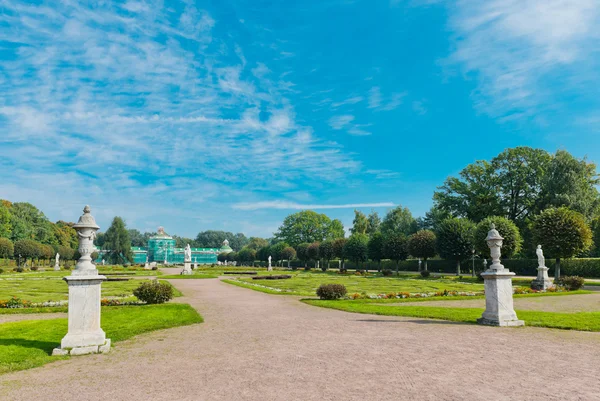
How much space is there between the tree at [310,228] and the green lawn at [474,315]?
8709 centimetres

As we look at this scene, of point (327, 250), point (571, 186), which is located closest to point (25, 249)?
point (327, 250)

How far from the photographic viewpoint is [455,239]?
1944 inches

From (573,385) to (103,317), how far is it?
14.7 meters

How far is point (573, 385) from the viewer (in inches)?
261

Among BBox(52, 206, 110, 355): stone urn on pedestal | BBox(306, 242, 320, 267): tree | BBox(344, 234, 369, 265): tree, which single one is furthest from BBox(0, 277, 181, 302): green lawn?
BBox(306, 242, 320, 267): tree

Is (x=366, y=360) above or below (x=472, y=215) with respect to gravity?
below

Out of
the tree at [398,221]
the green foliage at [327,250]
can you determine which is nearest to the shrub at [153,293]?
the green foliage at [327,250]

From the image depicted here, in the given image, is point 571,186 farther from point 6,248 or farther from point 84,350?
point 6,248

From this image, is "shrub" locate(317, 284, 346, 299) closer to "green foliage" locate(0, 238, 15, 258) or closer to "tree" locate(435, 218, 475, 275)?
"tree" locate(435, 218, 475, 275)

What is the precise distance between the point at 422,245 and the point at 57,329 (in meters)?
49.2

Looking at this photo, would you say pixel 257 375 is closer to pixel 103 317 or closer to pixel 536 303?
pixel 103 317

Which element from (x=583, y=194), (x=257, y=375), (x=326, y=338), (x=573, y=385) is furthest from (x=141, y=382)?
(x=583, y=194)

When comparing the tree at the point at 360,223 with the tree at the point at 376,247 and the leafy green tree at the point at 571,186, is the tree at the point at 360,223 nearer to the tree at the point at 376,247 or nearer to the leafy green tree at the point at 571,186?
the tree at the point at 376,247

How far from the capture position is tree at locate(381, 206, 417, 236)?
94.4 meters
